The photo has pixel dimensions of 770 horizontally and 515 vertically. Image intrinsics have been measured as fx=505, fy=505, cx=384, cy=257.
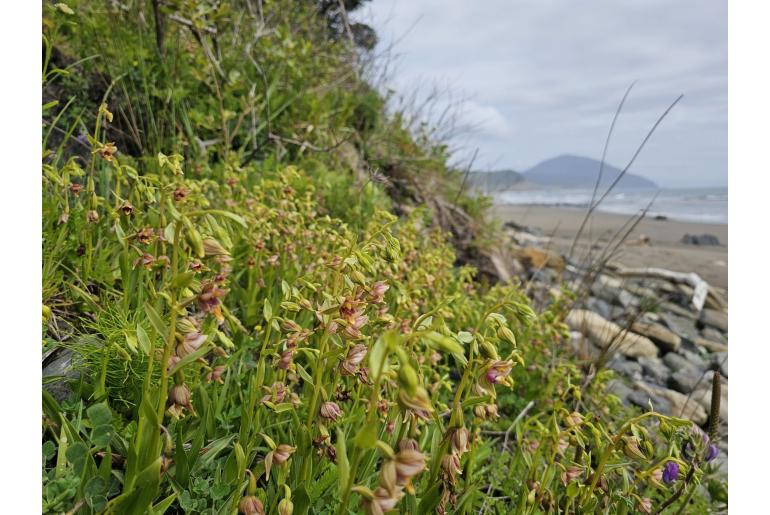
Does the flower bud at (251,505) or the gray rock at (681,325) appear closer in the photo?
the flower bud at (251,505)

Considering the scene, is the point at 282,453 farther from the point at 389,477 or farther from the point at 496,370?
the point at 496,370

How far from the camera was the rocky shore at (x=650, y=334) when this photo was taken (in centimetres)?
365

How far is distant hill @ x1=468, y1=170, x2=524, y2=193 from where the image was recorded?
6848 millimetres

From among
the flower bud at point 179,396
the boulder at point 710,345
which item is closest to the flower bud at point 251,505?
the flower bud at point 179,396

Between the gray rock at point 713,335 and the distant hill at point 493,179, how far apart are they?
3026 millimetres

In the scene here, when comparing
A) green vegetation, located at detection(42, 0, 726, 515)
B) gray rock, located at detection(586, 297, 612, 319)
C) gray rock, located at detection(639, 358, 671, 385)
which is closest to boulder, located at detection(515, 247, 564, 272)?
gray rock, located at detection(586, 297, 612, 319)

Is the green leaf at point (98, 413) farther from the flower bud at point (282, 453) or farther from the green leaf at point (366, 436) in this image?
the green leaf at point (366, 436)

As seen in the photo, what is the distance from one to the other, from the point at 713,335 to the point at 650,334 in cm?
159

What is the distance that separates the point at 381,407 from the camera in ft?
4.86

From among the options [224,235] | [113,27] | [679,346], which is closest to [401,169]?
[113,27]

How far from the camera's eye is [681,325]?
21.4ft

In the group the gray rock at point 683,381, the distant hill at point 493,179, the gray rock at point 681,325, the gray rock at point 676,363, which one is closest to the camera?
the gray rock at point 683,381

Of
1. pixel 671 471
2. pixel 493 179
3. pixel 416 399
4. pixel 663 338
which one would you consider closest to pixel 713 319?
pixel 663 338
